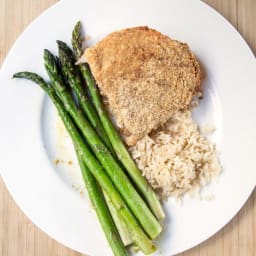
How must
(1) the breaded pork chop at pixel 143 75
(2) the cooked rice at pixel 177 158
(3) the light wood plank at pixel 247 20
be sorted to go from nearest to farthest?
(1) the breaded pork chop at pixel 143 75 < (2) the cooked rice at pixel 177 158 < (3) the light wood plank at pixel 247 20

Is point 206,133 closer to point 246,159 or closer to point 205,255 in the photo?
point 246,159

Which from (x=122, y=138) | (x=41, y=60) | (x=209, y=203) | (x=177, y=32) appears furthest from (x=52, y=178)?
(x=177, y=32)

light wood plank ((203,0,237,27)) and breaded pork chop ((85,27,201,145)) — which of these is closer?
breaded pork chop ((85,27,201,145))

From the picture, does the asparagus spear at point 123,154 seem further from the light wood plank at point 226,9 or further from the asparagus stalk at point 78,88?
the light wood plank at point 226,9

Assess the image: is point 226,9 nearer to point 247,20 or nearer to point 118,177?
point 247,20

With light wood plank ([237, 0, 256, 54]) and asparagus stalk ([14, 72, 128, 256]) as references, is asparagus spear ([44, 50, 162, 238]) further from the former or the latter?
light wood plank ([237, 0, 256, 54])

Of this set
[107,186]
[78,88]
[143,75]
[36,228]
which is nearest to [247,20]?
[143,75]

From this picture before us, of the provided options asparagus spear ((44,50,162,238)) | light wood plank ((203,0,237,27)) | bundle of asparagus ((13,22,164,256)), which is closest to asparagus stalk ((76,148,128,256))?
bundle of asparagus ((13,22,164,256))

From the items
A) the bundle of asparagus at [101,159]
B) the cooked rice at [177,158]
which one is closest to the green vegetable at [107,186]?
the bundle of asparagus at [101,159]
